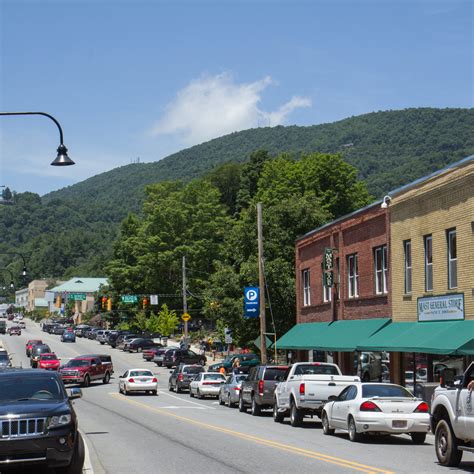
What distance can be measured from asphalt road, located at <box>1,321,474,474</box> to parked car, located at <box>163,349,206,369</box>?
3075 centimetres

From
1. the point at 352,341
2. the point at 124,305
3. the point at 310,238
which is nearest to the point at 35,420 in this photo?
the point at 352,341

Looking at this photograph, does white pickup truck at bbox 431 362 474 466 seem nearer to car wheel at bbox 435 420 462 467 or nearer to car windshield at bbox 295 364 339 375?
car wheel at bbox 435 420 462 467

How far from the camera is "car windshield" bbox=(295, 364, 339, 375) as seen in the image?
93.7 feet

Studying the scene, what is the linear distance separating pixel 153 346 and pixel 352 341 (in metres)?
49.6

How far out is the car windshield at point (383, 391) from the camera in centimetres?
2142

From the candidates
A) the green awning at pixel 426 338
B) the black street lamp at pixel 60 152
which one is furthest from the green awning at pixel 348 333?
the black street lamp at pixel 60 152

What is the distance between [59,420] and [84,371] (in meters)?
39.5

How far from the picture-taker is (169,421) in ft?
92.5

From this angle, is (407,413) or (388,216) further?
(388,216)

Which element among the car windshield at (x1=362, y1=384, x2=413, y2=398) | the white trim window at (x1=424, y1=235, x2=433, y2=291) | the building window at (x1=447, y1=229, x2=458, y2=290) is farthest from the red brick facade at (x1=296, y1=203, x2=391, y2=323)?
the car windshield at (x1=362, y1=384, x2=413, y2=398)

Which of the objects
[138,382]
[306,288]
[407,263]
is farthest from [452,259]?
[138,382]

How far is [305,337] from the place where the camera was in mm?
42844

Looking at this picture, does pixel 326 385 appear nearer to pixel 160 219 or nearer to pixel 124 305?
pixel 160 219

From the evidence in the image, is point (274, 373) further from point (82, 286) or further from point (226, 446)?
point (82, 286)
